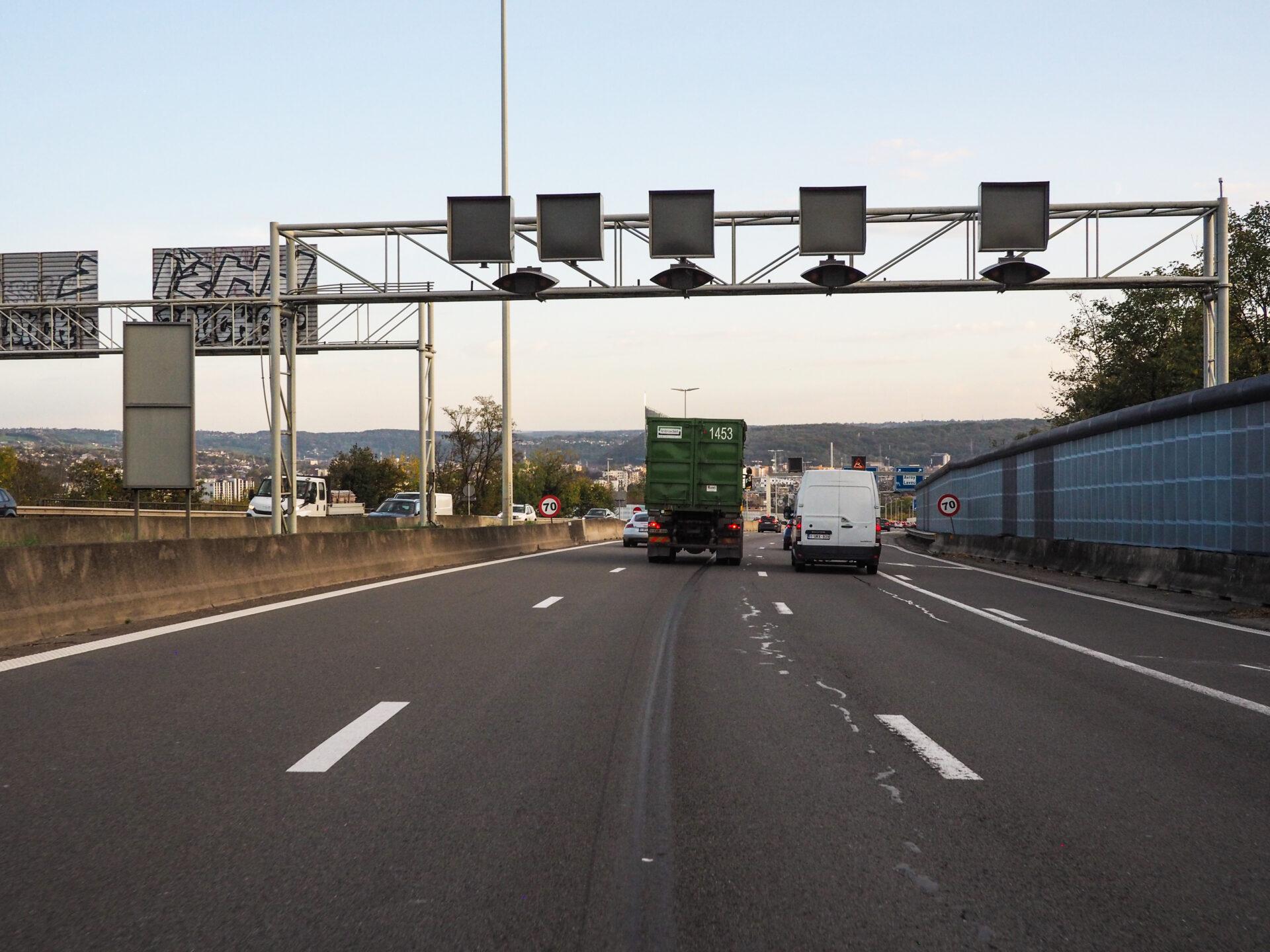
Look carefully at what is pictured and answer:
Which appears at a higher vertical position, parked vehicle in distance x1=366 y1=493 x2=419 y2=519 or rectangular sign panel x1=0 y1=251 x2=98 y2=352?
rectangular sign panel x1=0 y1=251 x2=98 y2=352

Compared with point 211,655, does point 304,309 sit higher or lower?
higher

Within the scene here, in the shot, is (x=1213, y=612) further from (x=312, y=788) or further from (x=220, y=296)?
(x=220, y=296)

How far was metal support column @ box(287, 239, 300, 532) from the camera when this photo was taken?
25.8m

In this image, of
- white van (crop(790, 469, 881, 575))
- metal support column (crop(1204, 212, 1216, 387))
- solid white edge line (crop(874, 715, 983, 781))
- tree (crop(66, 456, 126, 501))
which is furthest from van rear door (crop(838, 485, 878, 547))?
tree (crop(66, 456, 126, 501))

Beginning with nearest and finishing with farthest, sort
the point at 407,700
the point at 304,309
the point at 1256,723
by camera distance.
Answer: the point at 1256,723, the point at 407,700, the point at 304,309

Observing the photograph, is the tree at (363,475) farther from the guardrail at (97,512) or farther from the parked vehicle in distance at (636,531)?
the parked vehicle in distance at (636,531)

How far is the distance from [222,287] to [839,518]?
87.5 ft

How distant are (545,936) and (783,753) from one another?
125 inches

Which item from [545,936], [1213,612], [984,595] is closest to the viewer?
[545,936]

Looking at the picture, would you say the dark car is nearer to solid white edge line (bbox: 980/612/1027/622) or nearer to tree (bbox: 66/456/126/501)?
solid white edge line (bbox: 980/612/1027/622)

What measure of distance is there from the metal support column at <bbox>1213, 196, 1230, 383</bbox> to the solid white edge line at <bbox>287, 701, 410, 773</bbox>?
20.1 metres

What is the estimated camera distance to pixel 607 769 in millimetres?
6488

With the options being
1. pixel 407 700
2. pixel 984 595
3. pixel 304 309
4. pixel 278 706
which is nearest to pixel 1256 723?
pixel 407 700

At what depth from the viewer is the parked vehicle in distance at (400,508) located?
51306 millimetres
